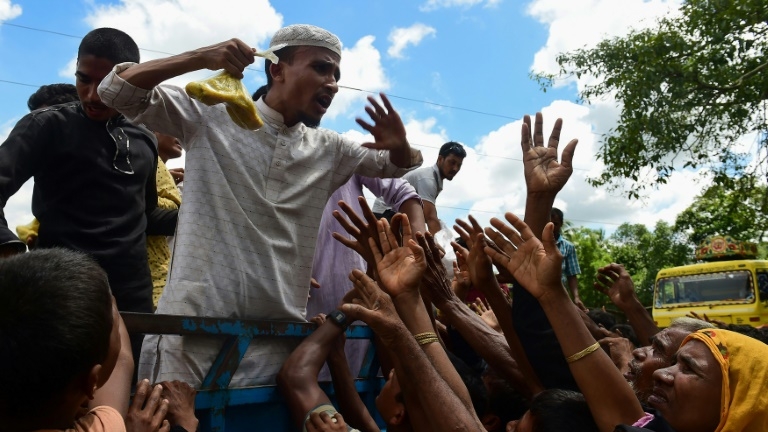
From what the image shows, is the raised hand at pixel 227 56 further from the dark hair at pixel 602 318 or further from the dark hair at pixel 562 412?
the dark hair at pixel 602 318

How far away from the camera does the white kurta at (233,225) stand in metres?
2.25

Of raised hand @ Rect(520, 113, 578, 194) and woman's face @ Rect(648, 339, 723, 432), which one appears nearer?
woman's face @ Rect(648, 339, 723, 432)

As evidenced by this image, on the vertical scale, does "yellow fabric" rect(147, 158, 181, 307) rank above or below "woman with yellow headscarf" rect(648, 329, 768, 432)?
above

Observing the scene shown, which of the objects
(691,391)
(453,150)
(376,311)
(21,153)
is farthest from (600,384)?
(453,150)

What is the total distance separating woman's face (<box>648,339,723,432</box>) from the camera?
6.70ft

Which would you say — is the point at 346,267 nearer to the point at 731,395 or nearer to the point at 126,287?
the point at 126,287

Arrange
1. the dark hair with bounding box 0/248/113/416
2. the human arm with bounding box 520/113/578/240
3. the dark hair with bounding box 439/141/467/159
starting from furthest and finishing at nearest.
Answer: the dark hair with bounding box 439/141/467/159 < the human arm with bounding box 520/113/578/240 < the dark hair with bounding box 0/248/113/416

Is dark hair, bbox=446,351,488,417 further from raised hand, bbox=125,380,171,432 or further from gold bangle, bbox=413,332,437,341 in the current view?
raised hand, bbox=125,380,171,432

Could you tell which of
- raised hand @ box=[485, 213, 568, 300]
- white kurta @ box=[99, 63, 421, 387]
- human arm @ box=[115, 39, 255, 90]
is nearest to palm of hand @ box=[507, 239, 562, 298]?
raised hand @ box=[485, 213, 568, 300]

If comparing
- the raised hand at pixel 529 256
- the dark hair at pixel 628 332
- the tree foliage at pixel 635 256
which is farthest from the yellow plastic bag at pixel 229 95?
the tree foliage at pixel 635 256

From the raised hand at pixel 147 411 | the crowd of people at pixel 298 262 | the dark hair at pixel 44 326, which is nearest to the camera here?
the dark hair at pixel 44 326

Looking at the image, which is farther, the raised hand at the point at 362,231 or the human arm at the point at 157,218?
the human arm at the point at 157,218

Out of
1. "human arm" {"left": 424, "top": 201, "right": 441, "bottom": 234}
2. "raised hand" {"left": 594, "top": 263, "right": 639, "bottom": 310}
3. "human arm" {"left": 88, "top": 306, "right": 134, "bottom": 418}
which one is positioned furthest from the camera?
"human arm" {"left": 424, "top": 201, "right": 441, "bottom": 234}

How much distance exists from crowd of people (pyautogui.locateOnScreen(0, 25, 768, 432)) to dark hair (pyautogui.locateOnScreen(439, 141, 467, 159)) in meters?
2.60
